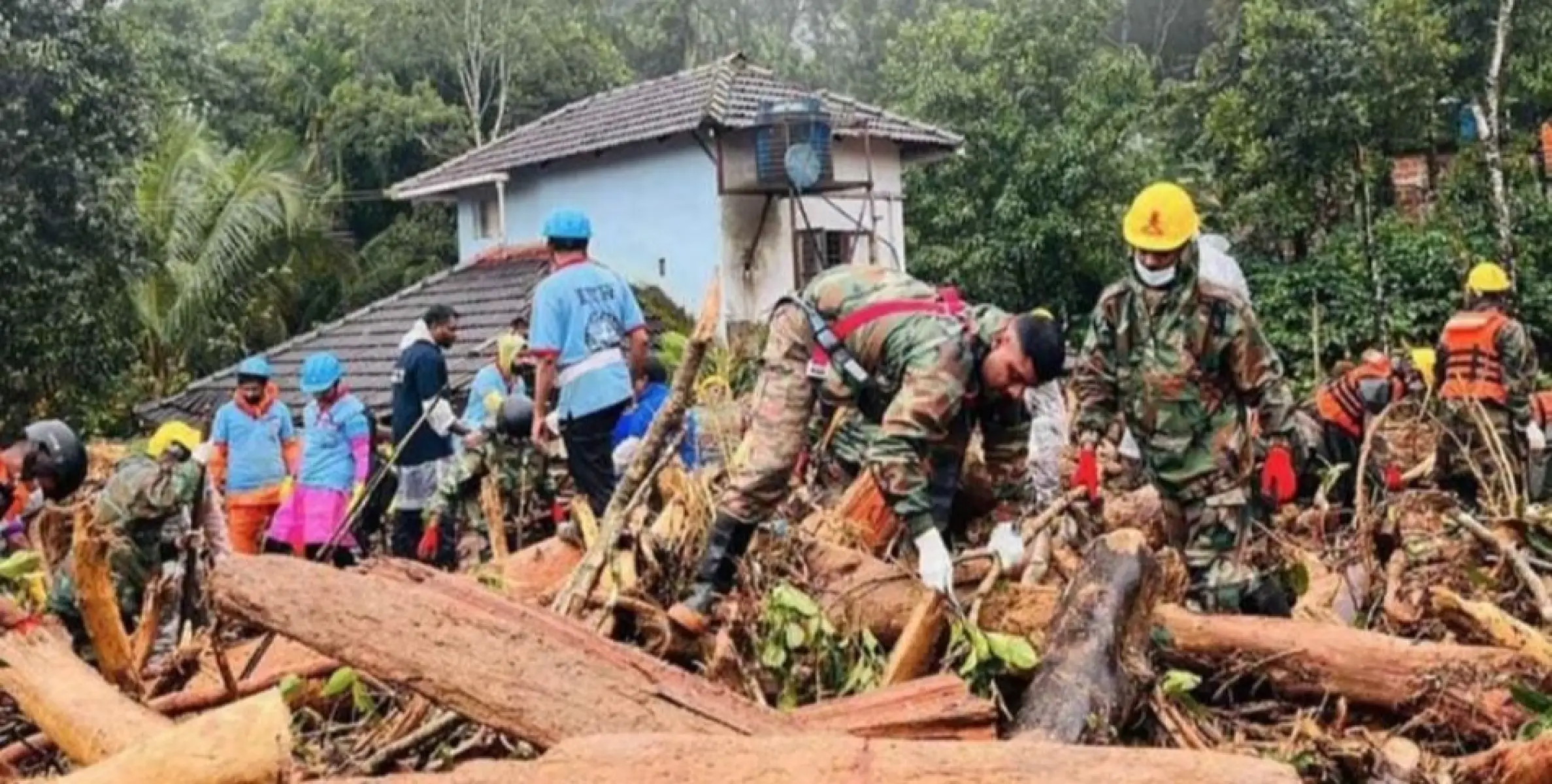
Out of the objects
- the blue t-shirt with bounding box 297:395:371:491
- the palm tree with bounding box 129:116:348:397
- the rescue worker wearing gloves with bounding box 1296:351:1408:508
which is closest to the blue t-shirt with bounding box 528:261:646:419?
the blue t-shirt with bounding box 297:395:371:491

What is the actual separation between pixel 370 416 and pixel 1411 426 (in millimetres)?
6335

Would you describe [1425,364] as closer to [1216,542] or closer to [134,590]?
[1216,542]

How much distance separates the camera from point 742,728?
3.30 m

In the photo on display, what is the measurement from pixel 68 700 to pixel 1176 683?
2.75 metres

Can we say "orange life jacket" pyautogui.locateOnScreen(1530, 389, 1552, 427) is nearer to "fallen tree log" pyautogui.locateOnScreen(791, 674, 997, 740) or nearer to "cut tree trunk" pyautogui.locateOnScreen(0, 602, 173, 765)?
"fallen tree log" pyautogui.locateOnScreen(791, 674, 997, 740)

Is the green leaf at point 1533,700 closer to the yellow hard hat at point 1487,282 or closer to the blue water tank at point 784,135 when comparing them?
the yellow hard hat at point 1487,282

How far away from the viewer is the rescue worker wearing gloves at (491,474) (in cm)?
771

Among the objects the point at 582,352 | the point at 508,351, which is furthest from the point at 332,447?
the point at 582,352

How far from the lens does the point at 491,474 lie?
773 centimetres

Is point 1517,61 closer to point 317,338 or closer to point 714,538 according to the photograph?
Answer: point 317,338

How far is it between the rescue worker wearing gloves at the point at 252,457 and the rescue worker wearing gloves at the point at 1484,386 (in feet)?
19.7

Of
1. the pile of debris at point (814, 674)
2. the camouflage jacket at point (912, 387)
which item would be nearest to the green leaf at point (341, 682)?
the pile of debris at point (814, 674)

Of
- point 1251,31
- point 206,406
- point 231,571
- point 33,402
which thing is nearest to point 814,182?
point 1251,31

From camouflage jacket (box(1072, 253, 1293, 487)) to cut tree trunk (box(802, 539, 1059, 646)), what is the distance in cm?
79
